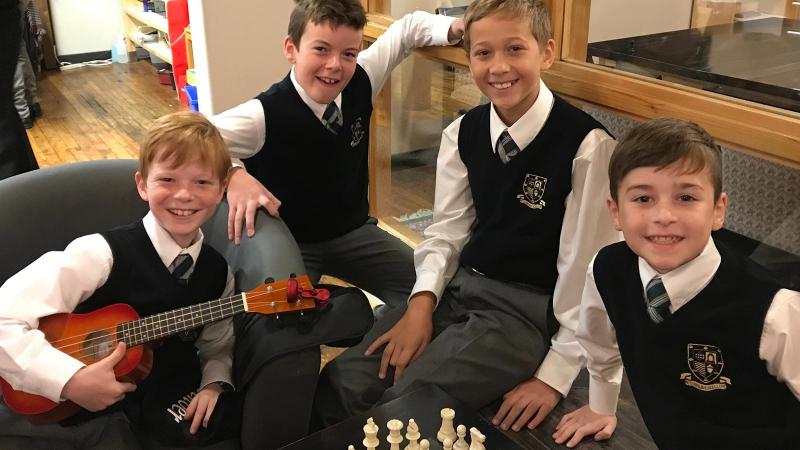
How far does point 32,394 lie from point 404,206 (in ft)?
5.09

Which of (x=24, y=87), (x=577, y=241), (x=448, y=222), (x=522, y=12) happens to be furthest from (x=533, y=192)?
(x=24, y=87)

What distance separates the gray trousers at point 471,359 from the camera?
4.98ft

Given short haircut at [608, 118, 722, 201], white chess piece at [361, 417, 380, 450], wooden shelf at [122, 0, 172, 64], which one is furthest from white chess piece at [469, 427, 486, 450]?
wooden shelf at [122, 0, 172, 64]

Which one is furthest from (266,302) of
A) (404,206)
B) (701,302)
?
(404,206)

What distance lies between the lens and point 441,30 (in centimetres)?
193

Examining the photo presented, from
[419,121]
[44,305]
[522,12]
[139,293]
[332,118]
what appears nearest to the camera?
[44,305]

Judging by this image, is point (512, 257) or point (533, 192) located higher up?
point (533, 192)

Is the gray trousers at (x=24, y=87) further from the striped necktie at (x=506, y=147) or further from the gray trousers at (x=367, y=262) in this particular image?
the striped necktie at (x=506, y=147)

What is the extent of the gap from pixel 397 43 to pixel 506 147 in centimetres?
63

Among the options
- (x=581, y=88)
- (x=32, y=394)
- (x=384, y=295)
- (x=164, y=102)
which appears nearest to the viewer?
(x=32, y=394)

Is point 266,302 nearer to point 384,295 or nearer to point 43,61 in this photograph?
point 384,295

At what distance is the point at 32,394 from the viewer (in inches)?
49.4

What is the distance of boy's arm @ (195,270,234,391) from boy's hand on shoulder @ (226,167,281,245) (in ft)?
0.35

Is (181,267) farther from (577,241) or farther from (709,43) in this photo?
(709,43)
